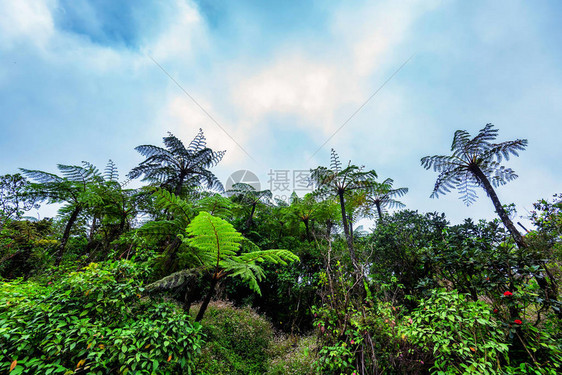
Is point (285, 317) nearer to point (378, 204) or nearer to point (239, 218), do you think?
point (239, 218)

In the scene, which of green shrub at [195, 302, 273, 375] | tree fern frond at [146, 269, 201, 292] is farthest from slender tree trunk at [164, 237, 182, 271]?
green shrub at [195, 302, 273, 375]

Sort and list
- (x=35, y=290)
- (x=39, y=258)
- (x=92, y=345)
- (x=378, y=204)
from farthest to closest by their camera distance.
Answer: (x=378, y=204), (x=39, y=258), (x=35, y=290), (x=92, y=345)

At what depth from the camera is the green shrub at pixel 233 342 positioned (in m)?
4.39

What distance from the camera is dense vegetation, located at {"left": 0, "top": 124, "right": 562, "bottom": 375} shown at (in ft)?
7.71

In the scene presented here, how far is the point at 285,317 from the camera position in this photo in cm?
771

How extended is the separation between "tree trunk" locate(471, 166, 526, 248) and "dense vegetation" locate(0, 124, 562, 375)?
0.04 meters

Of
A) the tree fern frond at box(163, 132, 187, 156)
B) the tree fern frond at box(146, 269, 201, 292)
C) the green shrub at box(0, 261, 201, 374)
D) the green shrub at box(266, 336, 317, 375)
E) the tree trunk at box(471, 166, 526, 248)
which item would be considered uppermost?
the tree fern frond at box(163, 132, 187, 156)

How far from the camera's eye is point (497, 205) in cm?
512

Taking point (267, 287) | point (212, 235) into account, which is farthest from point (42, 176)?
point (267, 287)

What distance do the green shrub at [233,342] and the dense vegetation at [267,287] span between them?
4 centimetres

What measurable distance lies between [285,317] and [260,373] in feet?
10.0

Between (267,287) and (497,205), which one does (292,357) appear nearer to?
(267,287)

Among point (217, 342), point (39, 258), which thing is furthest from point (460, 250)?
point (39, 258)

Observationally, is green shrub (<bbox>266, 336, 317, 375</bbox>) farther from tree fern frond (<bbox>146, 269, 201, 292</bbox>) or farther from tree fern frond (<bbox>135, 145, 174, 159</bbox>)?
tree fern frond (<bbox>135, 145, 174, 159</bbox>)
